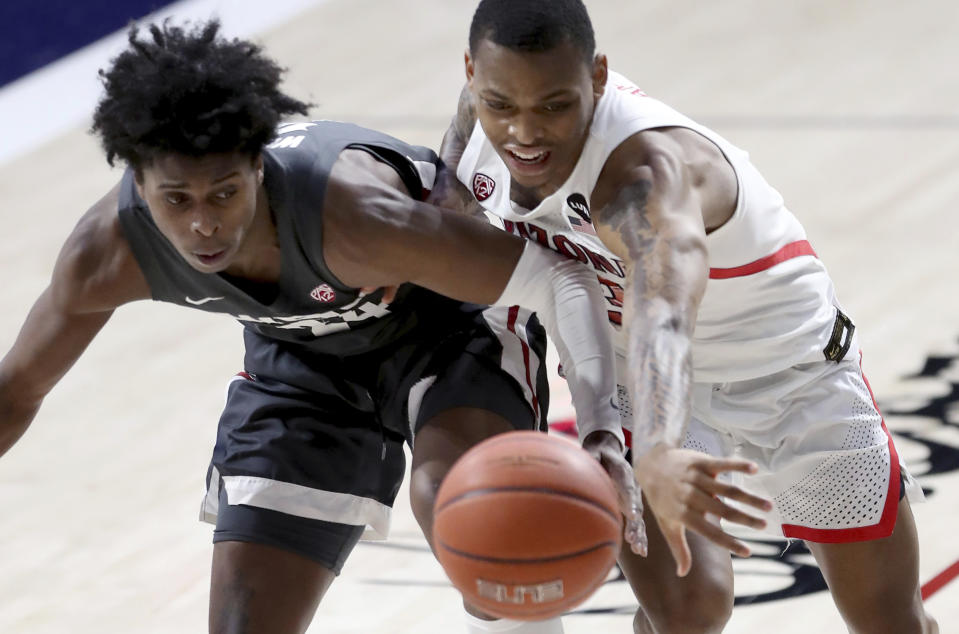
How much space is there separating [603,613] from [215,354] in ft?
7.88

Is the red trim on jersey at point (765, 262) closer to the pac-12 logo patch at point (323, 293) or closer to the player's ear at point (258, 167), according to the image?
the pac-12 logo patch at point (323, 293)

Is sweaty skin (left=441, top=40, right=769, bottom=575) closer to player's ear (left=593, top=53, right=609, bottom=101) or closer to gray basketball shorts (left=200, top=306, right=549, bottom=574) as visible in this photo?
player's ear (left=593, top=53, right=609, bottom=101)

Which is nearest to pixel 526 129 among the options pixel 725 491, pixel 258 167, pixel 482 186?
pixel 482 186

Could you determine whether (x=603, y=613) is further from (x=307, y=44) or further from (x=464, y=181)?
(x=307, y=44)

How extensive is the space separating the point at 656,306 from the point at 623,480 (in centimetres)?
40

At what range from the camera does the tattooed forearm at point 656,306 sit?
258 cm

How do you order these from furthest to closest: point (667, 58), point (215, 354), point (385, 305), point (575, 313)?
point (667, 58) < point (215, 354) < point (385, 305) < point (575, 313)

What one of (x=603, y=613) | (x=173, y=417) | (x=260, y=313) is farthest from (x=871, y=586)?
(x=173, y=417)

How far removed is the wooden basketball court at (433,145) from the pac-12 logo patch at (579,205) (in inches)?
59.1

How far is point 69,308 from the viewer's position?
10.6 feet

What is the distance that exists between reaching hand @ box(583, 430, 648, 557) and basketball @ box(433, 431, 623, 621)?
Answer: 0.43ft

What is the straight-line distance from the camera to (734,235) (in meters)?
3.14

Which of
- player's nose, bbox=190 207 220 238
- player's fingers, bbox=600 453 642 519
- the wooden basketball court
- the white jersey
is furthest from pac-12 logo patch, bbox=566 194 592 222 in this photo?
the wooden basketball court

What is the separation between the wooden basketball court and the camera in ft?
14.7
